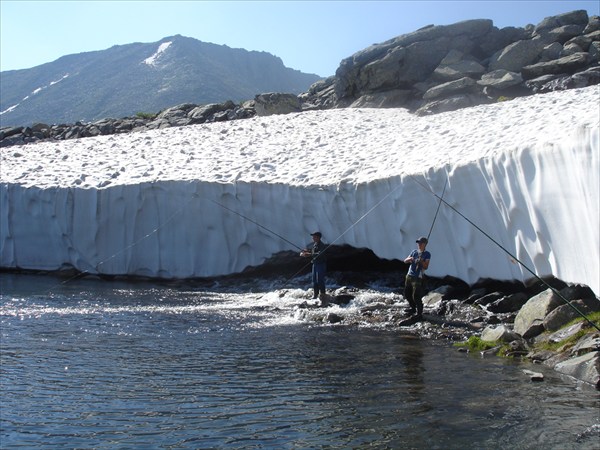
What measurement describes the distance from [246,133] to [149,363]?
52.5ft

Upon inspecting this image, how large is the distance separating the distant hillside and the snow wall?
70.9m

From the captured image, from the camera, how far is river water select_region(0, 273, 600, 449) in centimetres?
669

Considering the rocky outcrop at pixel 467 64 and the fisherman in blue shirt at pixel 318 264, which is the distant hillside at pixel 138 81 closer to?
the rocky outcrop at pixel 467 64

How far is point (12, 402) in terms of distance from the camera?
7.87 metres

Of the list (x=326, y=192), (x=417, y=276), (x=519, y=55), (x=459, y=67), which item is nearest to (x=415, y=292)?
(x=417, y=276)

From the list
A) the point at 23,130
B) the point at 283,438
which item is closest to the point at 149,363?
the point at 283,438

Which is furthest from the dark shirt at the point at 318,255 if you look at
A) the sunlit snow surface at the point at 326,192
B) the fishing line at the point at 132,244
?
the fishing line at the point at 132,244

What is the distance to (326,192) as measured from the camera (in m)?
16.5

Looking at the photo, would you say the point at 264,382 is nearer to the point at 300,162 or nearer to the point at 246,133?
the point at 300,162

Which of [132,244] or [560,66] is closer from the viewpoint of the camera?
[132,244]

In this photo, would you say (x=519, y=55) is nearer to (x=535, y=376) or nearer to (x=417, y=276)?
(x=417, y=276)

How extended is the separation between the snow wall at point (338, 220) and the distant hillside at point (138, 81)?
7089 centimetres

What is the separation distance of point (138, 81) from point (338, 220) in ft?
360

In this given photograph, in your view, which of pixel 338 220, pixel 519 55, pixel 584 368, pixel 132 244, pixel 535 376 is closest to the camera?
pixel 584 368
